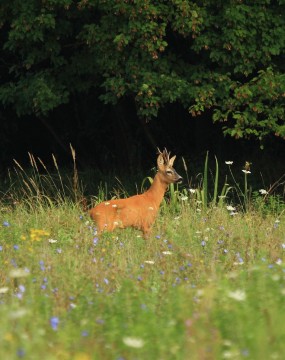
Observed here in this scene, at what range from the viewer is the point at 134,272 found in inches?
232

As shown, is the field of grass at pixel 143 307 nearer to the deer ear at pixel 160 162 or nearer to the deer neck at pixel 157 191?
the deer neck at pixel 157 191

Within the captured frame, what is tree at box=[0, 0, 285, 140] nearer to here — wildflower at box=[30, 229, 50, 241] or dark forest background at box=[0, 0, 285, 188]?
dark forest background at box=[0, 0, 285, 188]

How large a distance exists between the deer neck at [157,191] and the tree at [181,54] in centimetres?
277

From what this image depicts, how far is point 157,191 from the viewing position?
9.55m

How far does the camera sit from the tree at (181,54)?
1225 cm

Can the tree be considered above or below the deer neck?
above

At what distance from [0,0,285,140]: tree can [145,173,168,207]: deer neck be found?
277 centimetres

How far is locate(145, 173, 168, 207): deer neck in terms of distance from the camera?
948 cm

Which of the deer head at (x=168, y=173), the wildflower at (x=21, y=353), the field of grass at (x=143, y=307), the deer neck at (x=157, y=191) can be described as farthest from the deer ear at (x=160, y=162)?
the wildflower at (x=21, y=353)

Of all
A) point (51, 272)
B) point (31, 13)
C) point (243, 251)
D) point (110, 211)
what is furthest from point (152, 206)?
point (31, 13)

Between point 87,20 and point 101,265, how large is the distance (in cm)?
802

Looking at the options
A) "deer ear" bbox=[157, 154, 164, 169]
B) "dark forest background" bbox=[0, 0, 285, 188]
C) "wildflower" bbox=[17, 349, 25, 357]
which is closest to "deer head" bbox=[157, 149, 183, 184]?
"deer ear" bbox=[157, 154, 164, 169]

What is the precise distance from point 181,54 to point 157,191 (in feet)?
14.4

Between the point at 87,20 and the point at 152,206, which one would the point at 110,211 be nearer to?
the point at 152,206
